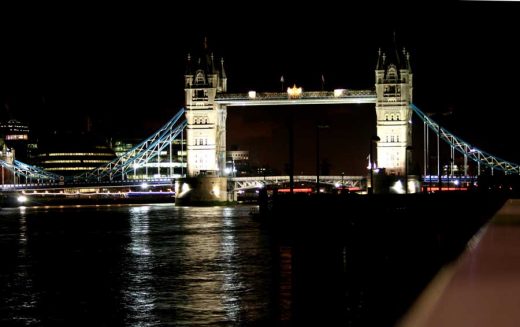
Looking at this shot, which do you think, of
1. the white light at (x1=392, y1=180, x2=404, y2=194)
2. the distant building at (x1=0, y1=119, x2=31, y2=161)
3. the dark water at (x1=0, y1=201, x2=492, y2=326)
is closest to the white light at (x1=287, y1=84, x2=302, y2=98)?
the white light at (x1=392, y1=180, x2=404, y2=194)

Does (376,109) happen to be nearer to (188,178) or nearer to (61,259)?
(188,178)

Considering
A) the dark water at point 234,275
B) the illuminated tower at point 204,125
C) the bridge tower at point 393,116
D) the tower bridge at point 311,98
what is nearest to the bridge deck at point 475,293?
the dark water at point 234,275

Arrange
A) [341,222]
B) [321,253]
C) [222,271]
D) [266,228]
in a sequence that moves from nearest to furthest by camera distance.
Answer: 1. [222,271]
2. [321,253]
3. [341,222]
4. [266,228]

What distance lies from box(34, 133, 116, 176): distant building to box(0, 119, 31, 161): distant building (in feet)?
44.3

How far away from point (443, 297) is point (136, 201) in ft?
295

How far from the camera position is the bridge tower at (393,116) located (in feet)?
263

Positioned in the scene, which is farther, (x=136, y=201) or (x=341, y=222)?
(x=136, y=201)

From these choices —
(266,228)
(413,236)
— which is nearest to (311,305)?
(413,236)

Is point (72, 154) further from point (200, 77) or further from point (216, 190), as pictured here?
point (216, 190)

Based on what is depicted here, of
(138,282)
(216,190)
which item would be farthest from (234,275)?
(216,190)

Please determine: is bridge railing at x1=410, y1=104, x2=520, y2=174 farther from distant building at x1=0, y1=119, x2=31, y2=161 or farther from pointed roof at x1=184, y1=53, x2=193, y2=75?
distant building at x1=0, y1=119, x2=31, y2=161

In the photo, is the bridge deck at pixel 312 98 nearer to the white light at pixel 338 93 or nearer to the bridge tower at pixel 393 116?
the white light at pixel 338 93

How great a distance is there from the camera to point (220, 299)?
1413 centimetres

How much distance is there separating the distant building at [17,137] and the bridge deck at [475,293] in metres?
140
